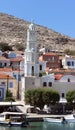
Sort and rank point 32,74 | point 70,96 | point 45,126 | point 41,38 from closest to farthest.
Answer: point 45,126 < point 70,96 < point 32,74 < point 41,38

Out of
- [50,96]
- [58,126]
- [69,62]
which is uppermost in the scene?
[69,62]

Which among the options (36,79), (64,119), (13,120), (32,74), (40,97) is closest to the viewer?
(13,120)

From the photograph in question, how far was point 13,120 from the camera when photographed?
63656 mm

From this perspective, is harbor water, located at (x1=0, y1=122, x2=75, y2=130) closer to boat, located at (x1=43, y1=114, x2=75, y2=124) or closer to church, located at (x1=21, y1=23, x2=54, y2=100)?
boat, located at (x1=43, y1=114, x2=75, y2=124)

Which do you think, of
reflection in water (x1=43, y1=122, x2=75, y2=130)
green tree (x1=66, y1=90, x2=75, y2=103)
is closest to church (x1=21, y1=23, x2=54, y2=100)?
green tree (x1=66, y1=90, x2=75, y2=103)

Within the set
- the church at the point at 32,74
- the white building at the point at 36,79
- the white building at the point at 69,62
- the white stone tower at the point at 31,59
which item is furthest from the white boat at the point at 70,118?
the white building at the point at 69,62

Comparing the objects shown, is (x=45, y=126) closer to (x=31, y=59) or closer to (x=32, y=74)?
(x=32, y=74)

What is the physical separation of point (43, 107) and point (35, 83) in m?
6.16

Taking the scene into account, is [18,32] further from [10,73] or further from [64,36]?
[10,73]

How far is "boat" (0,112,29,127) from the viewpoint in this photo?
62.8 meters

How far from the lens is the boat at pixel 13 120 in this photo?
62.8m

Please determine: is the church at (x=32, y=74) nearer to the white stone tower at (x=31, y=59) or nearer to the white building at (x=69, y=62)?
the white stone tower at (x=31, y=59)

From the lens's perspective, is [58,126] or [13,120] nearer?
[13,120]

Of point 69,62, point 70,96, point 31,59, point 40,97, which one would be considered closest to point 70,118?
point 40,97
